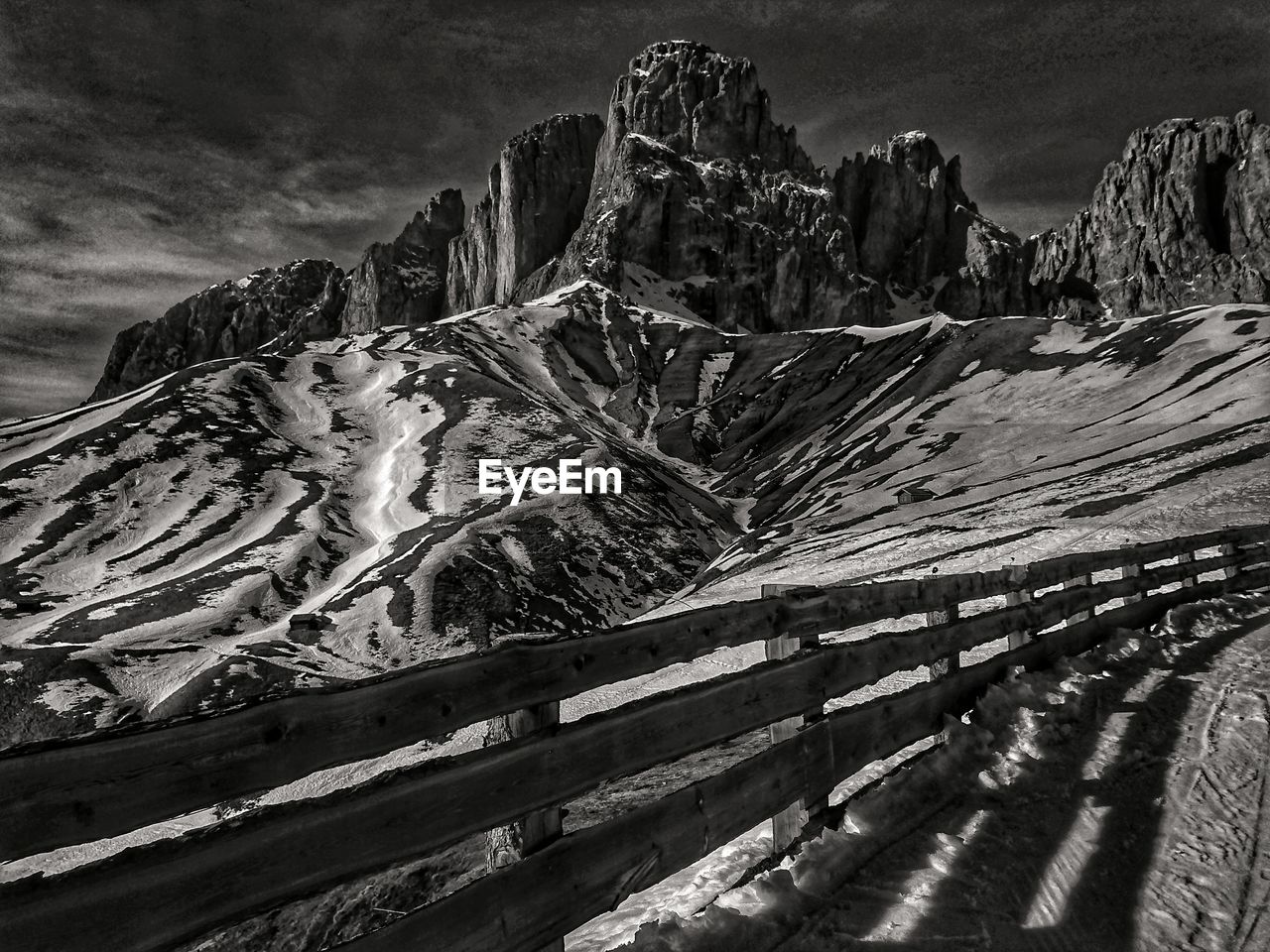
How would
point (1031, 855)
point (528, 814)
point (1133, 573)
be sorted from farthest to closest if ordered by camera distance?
point (1133, 573) → point (1031, 855) → point (528, 814)

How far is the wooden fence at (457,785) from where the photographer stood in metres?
2.18

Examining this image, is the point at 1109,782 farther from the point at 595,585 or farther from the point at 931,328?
the point at 931,328

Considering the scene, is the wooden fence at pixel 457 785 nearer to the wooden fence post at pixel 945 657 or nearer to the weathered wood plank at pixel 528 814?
the weathered wood plank at pixel 528 814

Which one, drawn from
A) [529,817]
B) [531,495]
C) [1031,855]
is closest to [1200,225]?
[531,495]

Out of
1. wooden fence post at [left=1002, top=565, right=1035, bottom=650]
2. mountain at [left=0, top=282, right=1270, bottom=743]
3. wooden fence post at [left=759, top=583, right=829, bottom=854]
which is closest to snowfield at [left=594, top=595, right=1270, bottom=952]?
wooden fence post at [left=759, top=583, right=829, bottom=854]

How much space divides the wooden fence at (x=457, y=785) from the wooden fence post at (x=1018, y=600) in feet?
12.2

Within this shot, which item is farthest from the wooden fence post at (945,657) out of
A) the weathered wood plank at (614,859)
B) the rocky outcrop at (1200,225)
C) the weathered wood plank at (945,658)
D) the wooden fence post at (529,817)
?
the rocky outcrop at (1200,225)

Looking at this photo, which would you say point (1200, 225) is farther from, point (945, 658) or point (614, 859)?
point (614, 859)

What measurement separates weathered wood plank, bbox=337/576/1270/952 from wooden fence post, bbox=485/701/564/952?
93 millimetres

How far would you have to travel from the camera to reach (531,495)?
77375 mm

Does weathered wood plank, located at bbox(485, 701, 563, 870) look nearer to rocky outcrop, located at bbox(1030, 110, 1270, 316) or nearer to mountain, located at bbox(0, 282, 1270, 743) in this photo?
mountain, located at bbox(0, 282, 1270, 743)

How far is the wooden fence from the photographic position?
218 centimetres

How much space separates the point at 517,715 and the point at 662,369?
5595 inches

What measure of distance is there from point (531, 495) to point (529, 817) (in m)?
74.8
